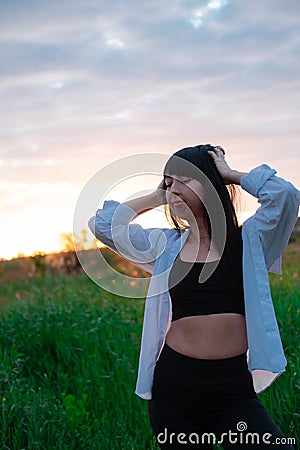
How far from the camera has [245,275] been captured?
2.46m

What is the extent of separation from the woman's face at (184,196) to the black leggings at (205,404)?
525mm

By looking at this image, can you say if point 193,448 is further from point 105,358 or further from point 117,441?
point 105,358

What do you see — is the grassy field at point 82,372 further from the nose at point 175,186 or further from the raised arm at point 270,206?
the nose at point 175,186

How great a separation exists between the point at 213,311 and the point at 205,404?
325 millimetres

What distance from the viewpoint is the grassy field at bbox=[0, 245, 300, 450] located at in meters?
3.87

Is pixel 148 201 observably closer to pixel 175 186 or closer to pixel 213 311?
pixel 175 186

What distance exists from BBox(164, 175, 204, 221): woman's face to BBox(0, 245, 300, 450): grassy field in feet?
5.26

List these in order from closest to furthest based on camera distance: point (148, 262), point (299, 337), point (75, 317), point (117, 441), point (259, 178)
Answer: point (259, 178) < point (148, 262) < point (117, 441) < point (299, 337) < point (75, 317)

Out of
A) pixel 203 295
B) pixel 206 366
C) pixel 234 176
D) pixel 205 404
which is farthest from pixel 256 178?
pixel 205 404

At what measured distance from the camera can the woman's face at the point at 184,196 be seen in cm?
254

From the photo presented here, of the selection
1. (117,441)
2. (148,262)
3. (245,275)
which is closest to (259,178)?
(245,275)

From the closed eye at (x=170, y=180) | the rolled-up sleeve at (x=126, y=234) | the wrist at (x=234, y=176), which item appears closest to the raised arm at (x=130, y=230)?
the rolled-up sleeve at (x=126, y=234)

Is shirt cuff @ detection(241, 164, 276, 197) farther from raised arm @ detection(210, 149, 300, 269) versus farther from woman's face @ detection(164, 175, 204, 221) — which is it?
woman's face @ detection(164, 175, 204, 221)

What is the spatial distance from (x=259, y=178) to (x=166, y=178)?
381 millimetres
